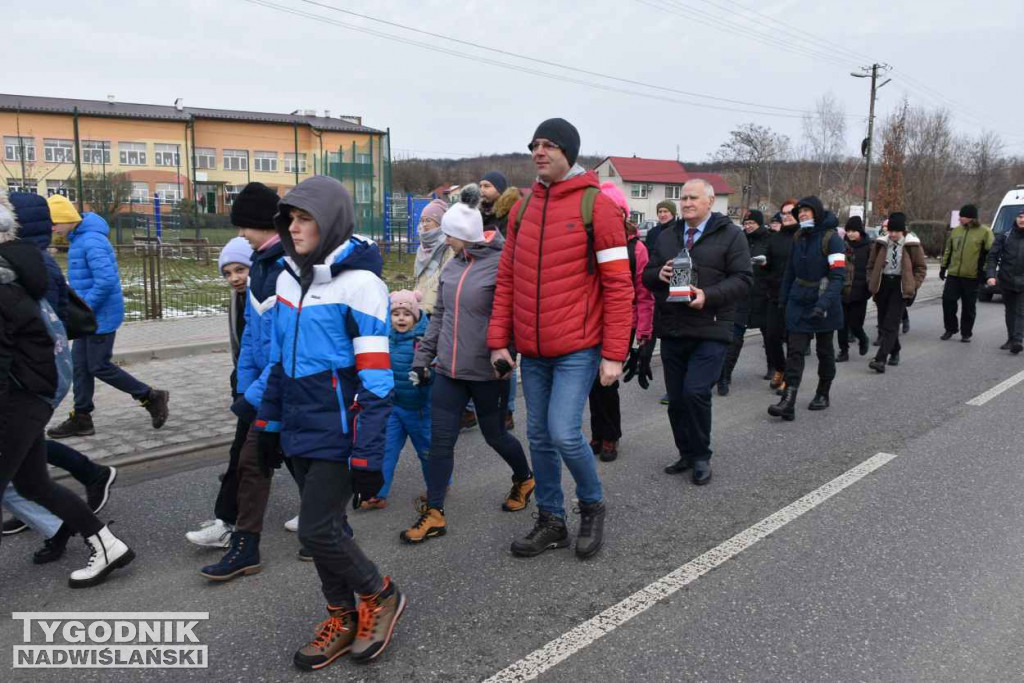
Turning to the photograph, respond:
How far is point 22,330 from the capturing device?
3.21 metres

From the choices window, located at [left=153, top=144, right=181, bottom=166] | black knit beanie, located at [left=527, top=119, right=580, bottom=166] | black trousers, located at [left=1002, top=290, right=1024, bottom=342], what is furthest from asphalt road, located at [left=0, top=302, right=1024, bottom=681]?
window, located at [left=153, top=144, right=181, bottom=166]

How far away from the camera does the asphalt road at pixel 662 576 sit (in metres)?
3.06

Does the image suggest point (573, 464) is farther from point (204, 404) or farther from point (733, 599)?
point (204, 404)

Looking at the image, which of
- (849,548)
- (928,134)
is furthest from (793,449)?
(928,134)

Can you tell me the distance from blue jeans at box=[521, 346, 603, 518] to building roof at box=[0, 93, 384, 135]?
5069 cm

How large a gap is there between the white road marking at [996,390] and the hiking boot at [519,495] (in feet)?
17.0

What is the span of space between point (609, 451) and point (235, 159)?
56.5 metres

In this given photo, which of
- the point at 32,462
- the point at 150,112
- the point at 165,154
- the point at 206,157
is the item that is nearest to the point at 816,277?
the point at 32,462

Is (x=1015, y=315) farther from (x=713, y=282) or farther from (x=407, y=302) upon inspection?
(x=407, y=302)

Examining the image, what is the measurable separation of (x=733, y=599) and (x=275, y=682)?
205 centimetres

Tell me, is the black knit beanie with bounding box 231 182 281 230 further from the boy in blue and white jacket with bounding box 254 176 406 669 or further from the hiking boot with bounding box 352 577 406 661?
the hiking boot with bounding box 352 577 406 661

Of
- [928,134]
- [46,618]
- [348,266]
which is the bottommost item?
[46,618]

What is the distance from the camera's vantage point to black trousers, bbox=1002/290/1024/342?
1045 cm

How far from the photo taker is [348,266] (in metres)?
2.95
